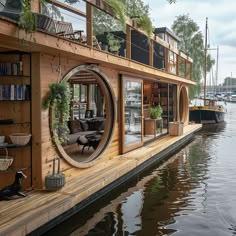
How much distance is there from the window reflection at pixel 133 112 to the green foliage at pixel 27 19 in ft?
17.2

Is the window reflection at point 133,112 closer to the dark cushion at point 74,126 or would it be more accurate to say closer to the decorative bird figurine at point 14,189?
the dark cushion at point 74,126

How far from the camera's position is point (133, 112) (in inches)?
416

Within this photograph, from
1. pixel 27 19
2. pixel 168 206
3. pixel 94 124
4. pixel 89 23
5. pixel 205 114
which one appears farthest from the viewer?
pixel 205 114

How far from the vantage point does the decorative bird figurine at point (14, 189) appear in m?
5.32

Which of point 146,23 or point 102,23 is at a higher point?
point 102,23

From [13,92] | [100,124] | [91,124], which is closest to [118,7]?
[13,92]

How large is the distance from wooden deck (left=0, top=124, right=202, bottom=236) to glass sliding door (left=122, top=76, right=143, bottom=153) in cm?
128

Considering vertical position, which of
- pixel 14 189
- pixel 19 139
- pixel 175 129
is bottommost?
pixel 14 189

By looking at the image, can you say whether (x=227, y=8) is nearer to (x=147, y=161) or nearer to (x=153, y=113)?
(x=147, y=161)

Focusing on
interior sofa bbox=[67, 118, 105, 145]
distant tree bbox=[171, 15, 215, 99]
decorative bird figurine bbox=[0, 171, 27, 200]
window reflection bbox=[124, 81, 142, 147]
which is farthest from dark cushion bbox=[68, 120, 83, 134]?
distant tree bbox=[171, 15, 215, 99]

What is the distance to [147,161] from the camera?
9883 mm

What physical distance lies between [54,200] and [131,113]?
5359 millimetres

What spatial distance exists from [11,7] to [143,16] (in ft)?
14.3

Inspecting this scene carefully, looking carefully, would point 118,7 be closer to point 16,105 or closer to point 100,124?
point 16,105
